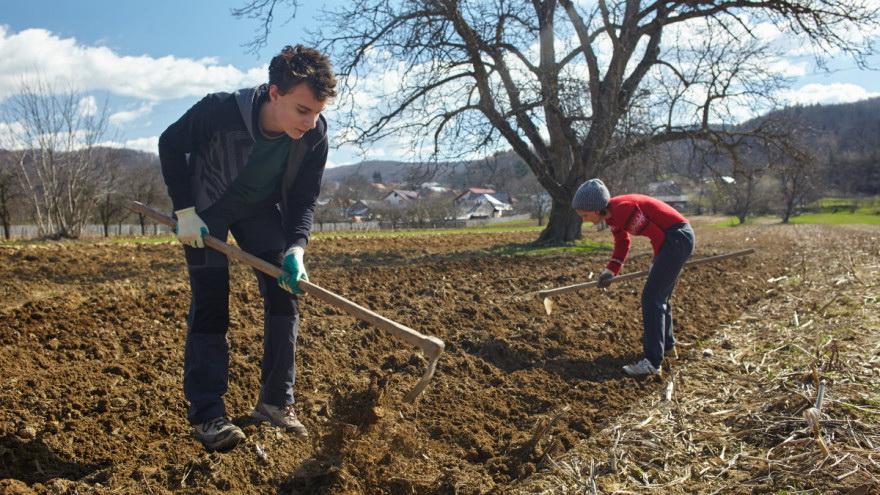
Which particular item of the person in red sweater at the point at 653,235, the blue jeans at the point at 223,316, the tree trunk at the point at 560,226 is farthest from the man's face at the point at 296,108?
the tree trunk at the point at 560,226

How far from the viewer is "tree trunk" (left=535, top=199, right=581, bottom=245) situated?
18359 millimetres

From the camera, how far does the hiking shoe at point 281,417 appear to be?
10.5 ft

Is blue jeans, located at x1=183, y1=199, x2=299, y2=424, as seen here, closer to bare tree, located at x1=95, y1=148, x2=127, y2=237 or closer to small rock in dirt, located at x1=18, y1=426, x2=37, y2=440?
small rock in dirt, located at x1=18, y1=426, x2=37, y2=440

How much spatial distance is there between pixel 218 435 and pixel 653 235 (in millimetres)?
3710

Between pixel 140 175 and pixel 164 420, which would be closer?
pixel 164 420

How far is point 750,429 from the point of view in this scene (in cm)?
351

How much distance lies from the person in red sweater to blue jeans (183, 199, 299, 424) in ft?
8.65

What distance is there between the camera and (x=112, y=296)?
6.19m

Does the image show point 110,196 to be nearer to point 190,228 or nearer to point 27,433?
point 27,433

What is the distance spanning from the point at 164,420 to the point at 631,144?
50.0 ft

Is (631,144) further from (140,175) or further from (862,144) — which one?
(862,144)

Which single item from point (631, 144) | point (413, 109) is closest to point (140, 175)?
A: point (413, 109)

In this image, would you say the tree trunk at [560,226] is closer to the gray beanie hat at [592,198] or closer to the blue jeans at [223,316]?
the gray beanie hat at [592,198]

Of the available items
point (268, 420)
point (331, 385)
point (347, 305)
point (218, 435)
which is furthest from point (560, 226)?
point (218, 435)
